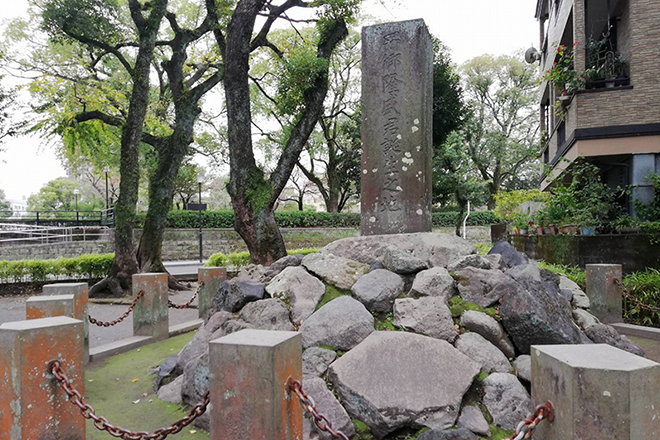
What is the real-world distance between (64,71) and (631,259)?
18284mm

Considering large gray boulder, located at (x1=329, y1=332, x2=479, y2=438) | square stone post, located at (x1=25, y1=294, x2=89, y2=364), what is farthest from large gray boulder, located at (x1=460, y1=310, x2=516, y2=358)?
square stone post, located at (x1=25, y1=294, x2=89, y2=364)

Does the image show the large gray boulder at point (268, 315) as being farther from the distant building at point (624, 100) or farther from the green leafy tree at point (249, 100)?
the distant building at point (624, 100)

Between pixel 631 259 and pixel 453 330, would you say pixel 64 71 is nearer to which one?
pixel 453 330

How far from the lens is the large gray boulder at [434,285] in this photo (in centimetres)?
471

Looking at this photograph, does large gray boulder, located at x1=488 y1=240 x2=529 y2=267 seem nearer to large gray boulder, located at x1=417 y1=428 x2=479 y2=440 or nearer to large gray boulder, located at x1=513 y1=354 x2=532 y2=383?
large gray boulder, located at x1=513 y1=354 x2=532 y2=383

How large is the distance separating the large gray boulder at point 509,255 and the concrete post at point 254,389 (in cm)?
399

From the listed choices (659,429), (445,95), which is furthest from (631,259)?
(445,95)

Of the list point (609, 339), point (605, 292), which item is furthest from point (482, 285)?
→ point (605, 292)

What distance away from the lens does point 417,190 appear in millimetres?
6031

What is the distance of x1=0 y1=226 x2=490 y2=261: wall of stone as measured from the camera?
2013 cm

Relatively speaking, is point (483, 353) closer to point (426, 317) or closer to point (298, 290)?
point (426, 317)

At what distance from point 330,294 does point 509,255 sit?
2616mm

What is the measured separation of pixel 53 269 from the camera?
14.1m

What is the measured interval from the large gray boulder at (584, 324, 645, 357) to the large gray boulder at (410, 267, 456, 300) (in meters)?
1.75
